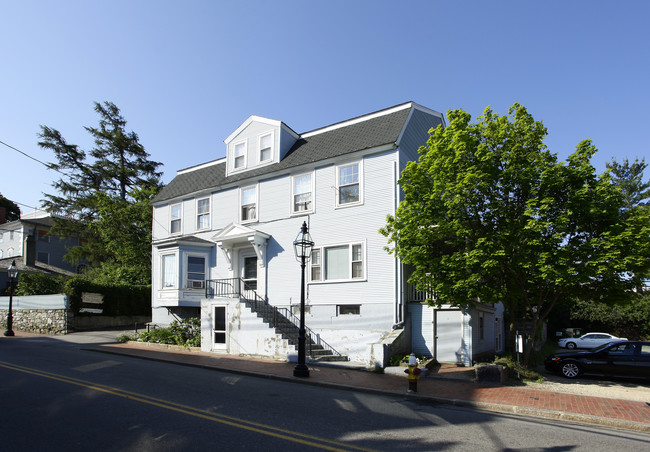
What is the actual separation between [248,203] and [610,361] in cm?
1473

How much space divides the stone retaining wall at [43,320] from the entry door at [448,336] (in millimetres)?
19345

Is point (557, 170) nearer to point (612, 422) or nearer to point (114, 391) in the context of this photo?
point (612, 422)

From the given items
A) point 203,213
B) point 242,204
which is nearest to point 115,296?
point 203,213

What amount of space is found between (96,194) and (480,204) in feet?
112

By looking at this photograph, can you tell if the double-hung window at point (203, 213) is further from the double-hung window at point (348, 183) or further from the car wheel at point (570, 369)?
the car wheel at point (570, 369)

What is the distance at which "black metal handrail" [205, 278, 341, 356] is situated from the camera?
16.6 meters

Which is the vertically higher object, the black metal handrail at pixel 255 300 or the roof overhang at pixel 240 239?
the roof overhang at pixel 240 239

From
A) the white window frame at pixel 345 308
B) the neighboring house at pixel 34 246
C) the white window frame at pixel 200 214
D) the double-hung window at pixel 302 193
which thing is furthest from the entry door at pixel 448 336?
the neighboring house at pixel 34 246

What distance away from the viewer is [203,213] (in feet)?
71.6

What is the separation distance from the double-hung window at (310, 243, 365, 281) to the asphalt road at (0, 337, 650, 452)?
6.42m

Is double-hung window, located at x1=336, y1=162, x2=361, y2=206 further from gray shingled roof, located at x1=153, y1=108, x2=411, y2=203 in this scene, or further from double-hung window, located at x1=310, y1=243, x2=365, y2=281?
double-hung window, located at x1=310, y1=243, x2=365, y2=281

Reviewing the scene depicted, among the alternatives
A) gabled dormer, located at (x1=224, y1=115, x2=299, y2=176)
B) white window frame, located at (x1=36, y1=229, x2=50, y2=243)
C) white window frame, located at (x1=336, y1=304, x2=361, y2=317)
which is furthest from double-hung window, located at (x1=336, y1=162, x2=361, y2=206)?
white window frame, located at (x1=36, y1=229, x2=50, y2=243)

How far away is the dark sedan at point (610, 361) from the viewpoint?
526 inches

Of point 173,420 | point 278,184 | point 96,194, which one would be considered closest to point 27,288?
point 96,194
